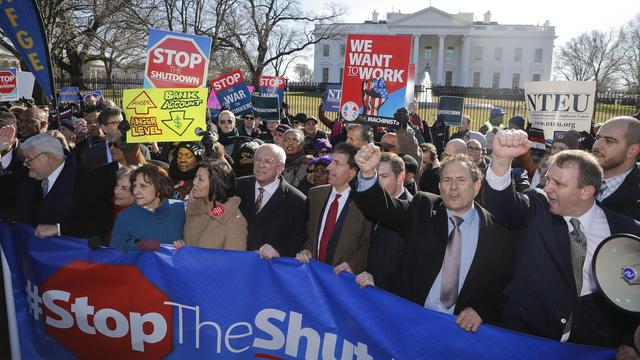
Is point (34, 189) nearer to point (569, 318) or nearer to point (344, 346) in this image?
point (344, 346)

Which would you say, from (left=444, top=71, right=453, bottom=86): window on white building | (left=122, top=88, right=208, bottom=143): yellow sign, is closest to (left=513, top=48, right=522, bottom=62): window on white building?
(left=444, top=71, right=453, bottom=86): window on white building

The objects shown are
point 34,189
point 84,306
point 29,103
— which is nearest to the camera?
point 84,306

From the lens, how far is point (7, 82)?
38.2 feet

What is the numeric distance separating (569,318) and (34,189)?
4095 millimetres

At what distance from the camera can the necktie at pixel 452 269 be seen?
3.12 meters

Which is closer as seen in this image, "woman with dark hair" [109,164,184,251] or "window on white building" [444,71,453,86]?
"woman with dark hair" [109,164,184,251]

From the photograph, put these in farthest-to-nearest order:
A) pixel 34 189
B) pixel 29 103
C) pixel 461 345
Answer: pixel 29 103
pixel 34 189
pixel 461 345

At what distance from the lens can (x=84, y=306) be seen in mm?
3629

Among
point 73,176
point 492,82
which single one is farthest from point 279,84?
point 492,82

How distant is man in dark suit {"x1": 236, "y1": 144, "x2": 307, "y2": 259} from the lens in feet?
13.1

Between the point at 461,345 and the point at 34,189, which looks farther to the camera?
the point at 34,189

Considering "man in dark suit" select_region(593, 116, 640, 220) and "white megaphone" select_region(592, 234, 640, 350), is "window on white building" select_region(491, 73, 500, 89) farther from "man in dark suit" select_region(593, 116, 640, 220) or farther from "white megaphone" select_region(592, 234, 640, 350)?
"white megaphone" select_region(592, 234, 640, 350)

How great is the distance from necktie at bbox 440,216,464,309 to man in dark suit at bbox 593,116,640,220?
4.52 feet

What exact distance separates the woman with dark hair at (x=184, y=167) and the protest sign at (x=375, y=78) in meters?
1.84
